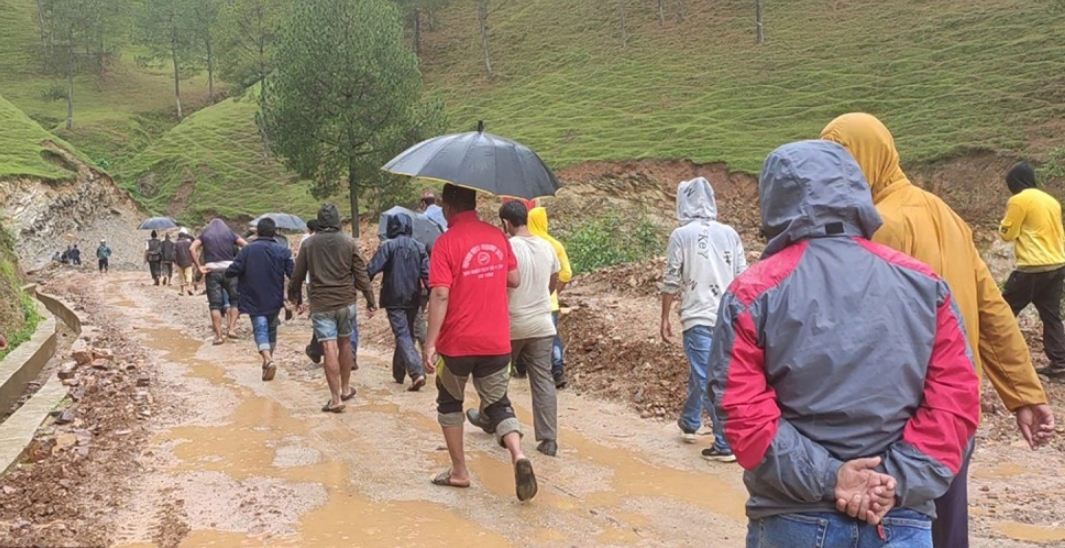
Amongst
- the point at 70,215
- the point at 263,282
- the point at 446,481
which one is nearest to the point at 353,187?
the point at 70,215

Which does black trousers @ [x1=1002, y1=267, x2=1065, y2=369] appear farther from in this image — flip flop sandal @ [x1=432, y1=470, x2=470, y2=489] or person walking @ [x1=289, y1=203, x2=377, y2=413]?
person walking @ [x1=289, y1=203, x2=377, y2=413]

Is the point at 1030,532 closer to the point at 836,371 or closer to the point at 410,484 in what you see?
the point at 836,371

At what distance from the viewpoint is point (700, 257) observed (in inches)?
259

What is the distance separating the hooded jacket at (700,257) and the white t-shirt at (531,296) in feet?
3.21

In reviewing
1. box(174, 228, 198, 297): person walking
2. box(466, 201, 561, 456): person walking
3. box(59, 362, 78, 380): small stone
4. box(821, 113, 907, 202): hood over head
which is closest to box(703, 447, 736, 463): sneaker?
box(466, 201, 561, 456): person walking

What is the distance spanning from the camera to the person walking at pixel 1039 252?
316 inches

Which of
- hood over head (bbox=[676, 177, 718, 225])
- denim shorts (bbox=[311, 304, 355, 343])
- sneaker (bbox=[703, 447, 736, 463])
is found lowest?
sneaker (bbox=[703, 447, 736, 463])

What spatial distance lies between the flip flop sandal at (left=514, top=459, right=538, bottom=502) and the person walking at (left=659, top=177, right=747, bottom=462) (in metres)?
1.78

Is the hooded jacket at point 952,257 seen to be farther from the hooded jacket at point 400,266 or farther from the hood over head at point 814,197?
the hooded jacket at point 400,266

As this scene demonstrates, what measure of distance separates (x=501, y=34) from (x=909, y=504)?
248 feet

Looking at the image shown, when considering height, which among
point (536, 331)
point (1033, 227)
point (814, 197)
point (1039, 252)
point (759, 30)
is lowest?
point (536, 331)

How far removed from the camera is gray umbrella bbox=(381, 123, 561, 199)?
5457mm

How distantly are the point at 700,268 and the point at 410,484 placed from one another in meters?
2.76

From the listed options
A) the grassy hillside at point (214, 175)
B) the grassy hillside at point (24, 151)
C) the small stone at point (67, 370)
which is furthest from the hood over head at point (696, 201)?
the grassy hillside at point (214, 175)
